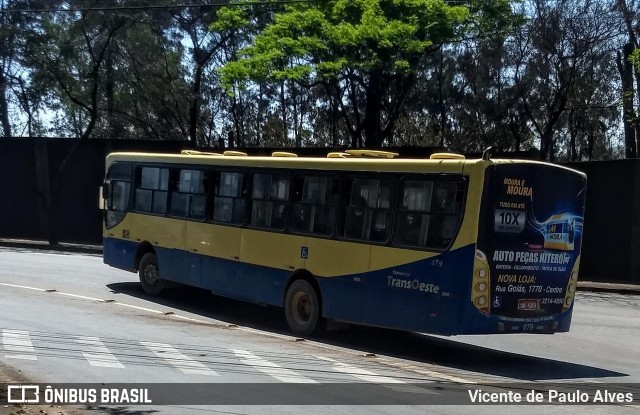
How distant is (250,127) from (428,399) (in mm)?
42715

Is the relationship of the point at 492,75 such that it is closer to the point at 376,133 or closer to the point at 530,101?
the point at 530,101

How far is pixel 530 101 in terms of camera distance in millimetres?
42281

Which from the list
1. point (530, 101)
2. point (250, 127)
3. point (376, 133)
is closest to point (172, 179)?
point (376, 133)

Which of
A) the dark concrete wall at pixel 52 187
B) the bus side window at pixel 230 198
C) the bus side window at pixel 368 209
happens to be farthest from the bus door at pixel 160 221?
the dark concrete wall at pixel 52 187

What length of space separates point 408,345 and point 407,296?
186 centimetres

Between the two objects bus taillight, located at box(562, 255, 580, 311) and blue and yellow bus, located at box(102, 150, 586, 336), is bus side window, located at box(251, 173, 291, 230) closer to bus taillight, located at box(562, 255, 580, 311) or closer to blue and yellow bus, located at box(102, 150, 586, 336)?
blue and yellow bus, located at box(102, 150, 586, 336)

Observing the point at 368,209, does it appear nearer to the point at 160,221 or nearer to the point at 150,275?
the point at 160,221

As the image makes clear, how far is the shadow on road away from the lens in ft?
40.6

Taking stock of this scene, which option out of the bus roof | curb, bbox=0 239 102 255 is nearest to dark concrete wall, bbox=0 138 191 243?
curb, bbox=0 239 102 255

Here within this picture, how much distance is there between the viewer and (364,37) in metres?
27.8

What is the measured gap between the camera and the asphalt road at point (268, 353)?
10.4 m

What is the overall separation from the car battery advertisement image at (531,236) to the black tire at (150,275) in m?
8.98

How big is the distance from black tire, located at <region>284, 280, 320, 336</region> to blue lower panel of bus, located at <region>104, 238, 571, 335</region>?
8.9 inches

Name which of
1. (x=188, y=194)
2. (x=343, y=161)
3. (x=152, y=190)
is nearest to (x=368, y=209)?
(x=343, y=161)
